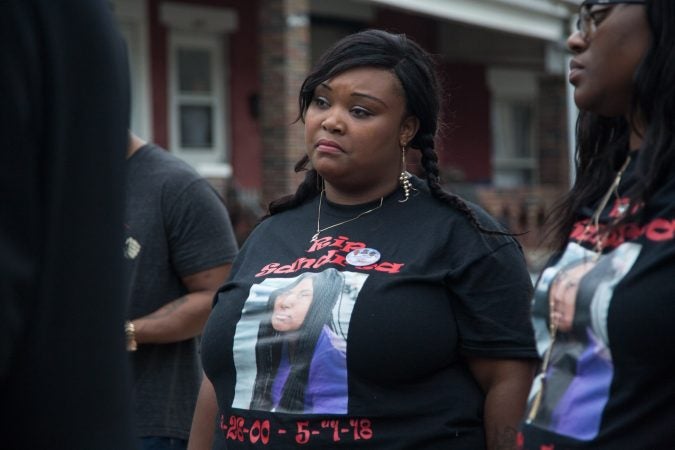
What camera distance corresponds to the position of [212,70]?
551 inches

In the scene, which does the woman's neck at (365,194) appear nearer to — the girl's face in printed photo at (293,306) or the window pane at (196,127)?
the girl's face in printed photo at (293,306)

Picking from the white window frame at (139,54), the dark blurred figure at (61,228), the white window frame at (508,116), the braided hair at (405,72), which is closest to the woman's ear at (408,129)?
the braided hair at (405,72)

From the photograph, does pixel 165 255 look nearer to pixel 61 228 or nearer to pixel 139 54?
pixel 61 228

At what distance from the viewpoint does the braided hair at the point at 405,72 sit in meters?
3.23

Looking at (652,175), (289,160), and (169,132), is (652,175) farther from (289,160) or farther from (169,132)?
(169,132)

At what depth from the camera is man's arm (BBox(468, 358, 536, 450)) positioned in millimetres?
2883

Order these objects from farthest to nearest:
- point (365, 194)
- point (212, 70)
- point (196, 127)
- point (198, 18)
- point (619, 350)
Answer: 1. point (212, 70)
2. point (196, 127)
3. point (198, 18)
4. point (365, 194)
5. point (619, 350)

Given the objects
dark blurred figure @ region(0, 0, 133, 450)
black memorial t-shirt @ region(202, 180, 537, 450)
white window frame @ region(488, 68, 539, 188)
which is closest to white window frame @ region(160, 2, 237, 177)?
white window frame @ region(488, 68, 539, 188)

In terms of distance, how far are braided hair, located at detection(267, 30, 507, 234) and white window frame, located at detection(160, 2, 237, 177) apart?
10118mm

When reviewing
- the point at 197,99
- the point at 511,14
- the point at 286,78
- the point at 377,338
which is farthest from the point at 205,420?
the point at 511,14

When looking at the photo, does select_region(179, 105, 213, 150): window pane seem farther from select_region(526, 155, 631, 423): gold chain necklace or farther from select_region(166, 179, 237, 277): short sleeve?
select_region(526, 155, 631, 423): gold chain necklace

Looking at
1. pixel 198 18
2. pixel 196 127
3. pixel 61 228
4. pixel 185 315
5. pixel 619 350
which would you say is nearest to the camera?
pixel 61 228

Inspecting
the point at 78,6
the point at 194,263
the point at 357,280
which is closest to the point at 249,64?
the point at 194,263

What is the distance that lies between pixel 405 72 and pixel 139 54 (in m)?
10.0
